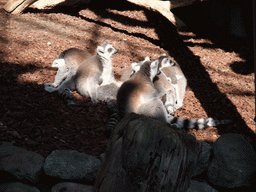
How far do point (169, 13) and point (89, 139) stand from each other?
5164mm

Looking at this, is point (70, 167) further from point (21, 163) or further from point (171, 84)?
point (171, 84)

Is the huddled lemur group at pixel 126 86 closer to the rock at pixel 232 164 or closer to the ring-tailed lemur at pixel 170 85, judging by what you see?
the ring-tailed lemur at pixel 170 85

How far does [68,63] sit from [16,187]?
108 inches

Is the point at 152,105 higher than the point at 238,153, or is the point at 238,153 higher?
the point at 238,153

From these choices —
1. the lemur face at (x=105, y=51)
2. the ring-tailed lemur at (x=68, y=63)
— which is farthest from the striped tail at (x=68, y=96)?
the lemur face at (x=105, y=51)

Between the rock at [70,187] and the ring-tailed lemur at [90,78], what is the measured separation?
5.27 feet

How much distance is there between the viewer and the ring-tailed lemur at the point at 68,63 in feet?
15.9

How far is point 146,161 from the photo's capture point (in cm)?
170

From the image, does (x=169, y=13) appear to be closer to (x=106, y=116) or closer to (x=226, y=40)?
(x=226, y=40)

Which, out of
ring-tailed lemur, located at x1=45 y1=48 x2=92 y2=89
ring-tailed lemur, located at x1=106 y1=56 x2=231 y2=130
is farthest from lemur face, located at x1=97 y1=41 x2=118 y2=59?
ring-tailed lemur, located at x1=106 y1=56 x2=231 y2=130

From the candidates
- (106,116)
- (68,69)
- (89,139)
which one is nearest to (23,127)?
(89,139)

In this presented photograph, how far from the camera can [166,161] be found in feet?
5.62

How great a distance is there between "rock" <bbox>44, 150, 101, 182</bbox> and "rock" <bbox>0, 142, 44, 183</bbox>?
0.34 ft

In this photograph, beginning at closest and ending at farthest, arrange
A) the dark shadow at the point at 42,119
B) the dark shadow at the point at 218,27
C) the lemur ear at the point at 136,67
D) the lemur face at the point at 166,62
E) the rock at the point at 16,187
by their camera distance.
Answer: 1. the rock at the point at 16,187
2. the dark shadow at the point at 42,119
3. the lemur ear at the point at 136,67
4. the lemur face at the point at 166,62
5. the dark shadow at the point at 218,27
